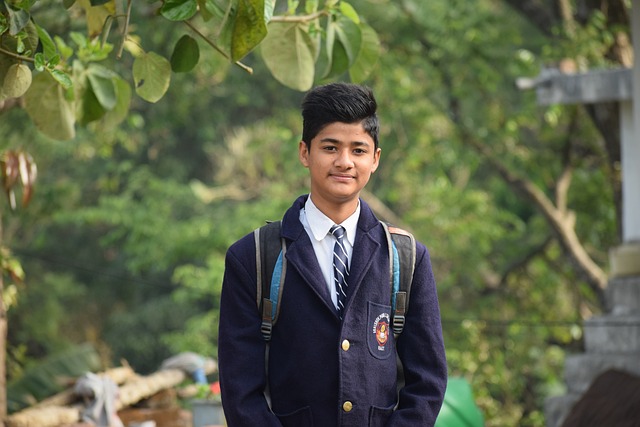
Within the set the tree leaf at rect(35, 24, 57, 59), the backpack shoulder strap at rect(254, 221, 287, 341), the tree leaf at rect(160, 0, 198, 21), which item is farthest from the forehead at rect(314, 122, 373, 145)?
the tree leaf at rect(35, 24, 57, 59)

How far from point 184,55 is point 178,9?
A: 0.42 meters

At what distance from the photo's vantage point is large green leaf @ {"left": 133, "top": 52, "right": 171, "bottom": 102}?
3674 millimetres

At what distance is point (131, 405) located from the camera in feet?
20.4

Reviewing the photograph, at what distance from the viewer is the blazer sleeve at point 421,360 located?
2.63 meters

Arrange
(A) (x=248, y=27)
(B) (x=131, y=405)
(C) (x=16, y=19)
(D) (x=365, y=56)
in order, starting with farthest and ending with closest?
(B) (x=131, y=405) < (D) (x=365, y=56) < (A) (x=248, y=27) < (C) (x=16, y=19)

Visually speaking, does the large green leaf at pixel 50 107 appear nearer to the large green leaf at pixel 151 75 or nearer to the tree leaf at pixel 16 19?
the large green leaf at pixel 151 75

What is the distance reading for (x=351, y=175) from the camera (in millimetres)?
2672

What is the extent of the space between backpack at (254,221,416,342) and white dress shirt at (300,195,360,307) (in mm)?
74

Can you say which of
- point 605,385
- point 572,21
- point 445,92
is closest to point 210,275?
point 445,92

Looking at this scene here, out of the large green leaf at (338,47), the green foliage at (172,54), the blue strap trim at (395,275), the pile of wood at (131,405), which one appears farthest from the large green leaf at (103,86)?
the pile of wood at (131,405)

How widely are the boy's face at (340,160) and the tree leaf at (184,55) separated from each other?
105 cm

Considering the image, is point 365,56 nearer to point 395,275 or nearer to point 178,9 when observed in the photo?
point 178,9

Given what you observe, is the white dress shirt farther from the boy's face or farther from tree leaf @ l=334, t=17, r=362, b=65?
tree leaf @ l=334, t=17, r=362, b=65

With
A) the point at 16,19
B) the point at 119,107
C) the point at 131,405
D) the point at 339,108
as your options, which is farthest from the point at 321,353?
the point at 131,405
